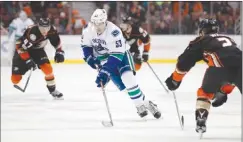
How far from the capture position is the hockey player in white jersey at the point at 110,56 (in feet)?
15.4

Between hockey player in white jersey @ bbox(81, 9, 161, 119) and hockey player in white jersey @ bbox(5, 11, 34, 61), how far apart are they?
519 centimetres

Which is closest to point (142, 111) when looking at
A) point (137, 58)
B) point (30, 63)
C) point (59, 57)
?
point (59, 57)

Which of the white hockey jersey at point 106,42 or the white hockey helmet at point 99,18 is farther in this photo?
the white hockey jersey at point 106,42

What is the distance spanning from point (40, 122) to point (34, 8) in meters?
6.18

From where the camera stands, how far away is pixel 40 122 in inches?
198

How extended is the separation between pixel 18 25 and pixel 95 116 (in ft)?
17.2

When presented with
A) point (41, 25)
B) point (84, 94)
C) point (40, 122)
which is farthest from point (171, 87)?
point (84, 94)

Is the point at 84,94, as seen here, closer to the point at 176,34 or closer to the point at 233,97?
the point at 233,97

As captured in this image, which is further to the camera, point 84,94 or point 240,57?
point 84,94

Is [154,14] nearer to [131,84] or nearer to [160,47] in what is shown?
[160,47]

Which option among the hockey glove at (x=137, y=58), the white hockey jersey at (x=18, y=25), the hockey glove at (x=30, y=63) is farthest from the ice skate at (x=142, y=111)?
the white hockey jersey at (x=18, y=25)

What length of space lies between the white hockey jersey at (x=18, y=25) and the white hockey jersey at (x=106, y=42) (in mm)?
5285

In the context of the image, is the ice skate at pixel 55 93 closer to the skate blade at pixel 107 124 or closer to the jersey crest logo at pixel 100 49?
the jersey crest logo at pixel 100 49

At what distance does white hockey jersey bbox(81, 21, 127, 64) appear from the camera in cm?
478
